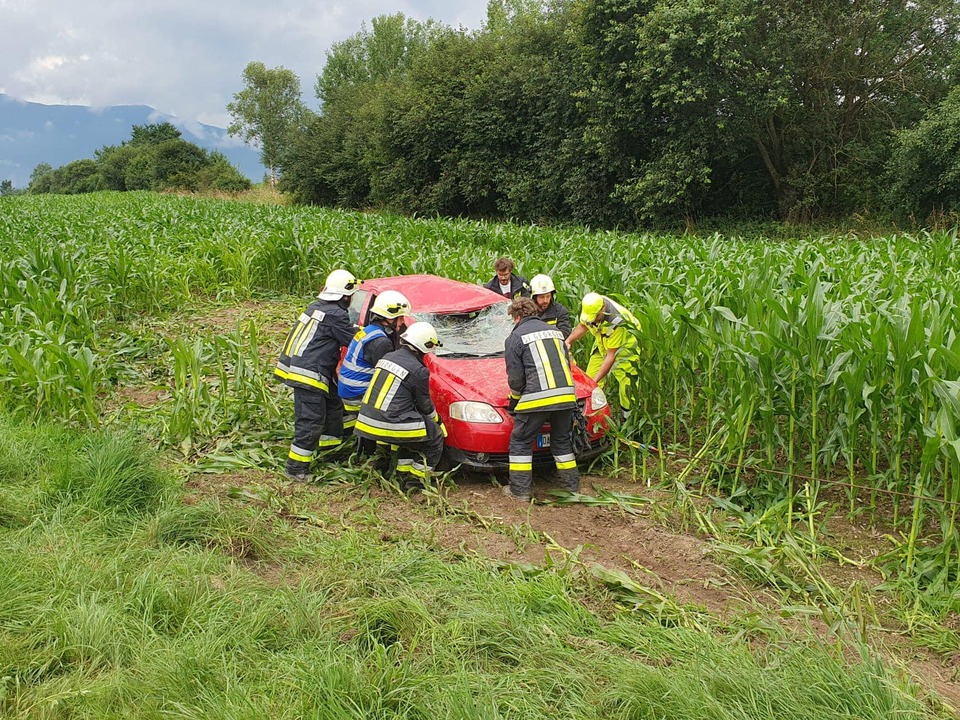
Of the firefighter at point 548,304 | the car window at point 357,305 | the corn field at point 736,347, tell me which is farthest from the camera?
the car window at point 357,305

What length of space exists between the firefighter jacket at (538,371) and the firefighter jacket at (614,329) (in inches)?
36.8

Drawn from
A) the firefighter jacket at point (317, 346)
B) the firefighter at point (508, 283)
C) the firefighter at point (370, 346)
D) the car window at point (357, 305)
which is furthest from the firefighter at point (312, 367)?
the firefighter at point (508, 283)

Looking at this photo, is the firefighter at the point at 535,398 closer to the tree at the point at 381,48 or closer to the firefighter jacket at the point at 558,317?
the firefighter jacket at the point at 558,317

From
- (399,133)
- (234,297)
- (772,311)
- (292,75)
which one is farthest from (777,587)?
(292,75)

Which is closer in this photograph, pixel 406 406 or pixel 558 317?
pixel 406 406

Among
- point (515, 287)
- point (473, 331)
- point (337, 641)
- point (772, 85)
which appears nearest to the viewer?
point (337, 641)

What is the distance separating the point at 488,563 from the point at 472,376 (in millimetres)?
2123

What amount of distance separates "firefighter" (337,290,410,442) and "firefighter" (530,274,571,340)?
1.44 meters

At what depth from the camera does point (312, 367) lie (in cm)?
599

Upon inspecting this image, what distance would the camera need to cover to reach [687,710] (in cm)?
269

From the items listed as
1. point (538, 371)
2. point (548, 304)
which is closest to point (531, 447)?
point (538, 371)

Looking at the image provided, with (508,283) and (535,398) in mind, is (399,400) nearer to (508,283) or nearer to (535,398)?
(535,398)

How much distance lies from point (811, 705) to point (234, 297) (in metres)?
11.5

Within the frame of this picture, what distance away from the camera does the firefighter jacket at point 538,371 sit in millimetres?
5508
